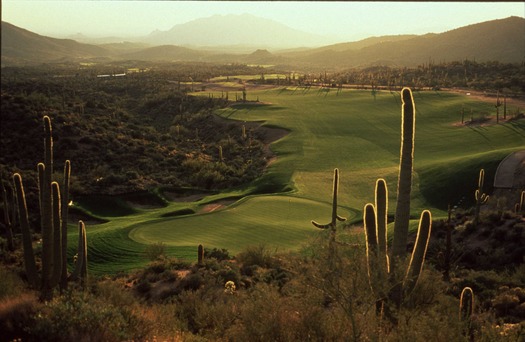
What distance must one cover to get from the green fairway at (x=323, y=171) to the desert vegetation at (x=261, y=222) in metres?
0.20

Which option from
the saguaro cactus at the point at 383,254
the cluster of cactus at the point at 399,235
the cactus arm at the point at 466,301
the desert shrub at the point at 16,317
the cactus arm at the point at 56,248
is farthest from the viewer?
the cactus arm at the point at 56,248

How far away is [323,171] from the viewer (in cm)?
4694

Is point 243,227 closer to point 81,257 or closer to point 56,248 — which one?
point 81,257

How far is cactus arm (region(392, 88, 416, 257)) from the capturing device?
41.3 ft

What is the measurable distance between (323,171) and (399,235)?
3427 centimetres

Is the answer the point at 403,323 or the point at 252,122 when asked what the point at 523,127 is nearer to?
the point at 252,122

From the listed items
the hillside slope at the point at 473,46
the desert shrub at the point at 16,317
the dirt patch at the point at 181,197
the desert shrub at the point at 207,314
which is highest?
the hillside slope at the point at 473,46

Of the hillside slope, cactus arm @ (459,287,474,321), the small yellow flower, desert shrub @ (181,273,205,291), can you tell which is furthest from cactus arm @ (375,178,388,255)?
the hillside slope

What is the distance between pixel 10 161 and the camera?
46531 millimetres

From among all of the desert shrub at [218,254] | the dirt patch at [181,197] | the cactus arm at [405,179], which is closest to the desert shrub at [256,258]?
the desert shrub at [218,254]

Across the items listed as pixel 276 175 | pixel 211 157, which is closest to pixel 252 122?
pixel 211 157

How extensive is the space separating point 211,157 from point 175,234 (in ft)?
93.3

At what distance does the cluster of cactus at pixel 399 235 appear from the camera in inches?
459

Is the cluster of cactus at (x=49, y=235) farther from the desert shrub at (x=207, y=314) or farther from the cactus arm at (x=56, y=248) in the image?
the desert shrub at (x=207, y=314)
